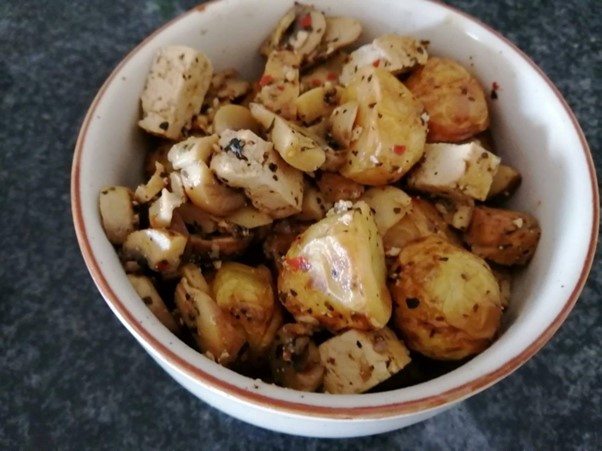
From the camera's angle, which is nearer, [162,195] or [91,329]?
[162,195]

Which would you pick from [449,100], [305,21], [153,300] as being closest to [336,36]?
[305,21]

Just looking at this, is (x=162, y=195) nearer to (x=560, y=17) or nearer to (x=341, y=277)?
(x=341, y=277)

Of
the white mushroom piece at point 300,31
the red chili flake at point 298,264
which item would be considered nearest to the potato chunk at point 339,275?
the red chili flake at point 298,264

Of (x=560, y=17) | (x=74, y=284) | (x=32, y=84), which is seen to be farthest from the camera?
(x=560, y=17)

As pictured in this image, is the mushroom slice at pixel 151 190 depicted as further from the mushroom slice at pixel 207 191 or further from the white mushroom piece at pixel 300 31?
the white mushroom piece at pixel 300 31

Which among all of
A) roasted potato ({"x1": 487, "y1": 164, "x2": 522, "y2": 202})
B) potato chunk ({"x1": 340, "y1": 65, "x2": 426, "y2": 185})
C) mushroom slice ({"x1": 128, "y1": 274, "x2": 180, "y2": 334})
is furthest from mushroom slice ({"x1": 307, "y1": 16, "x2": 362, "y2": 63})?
mushroom slice ({"x1": 128, "y1": 274, "x2": 180, "y2": 334})

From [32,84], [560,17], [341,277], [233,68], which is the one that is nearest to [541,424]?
[341,277]
